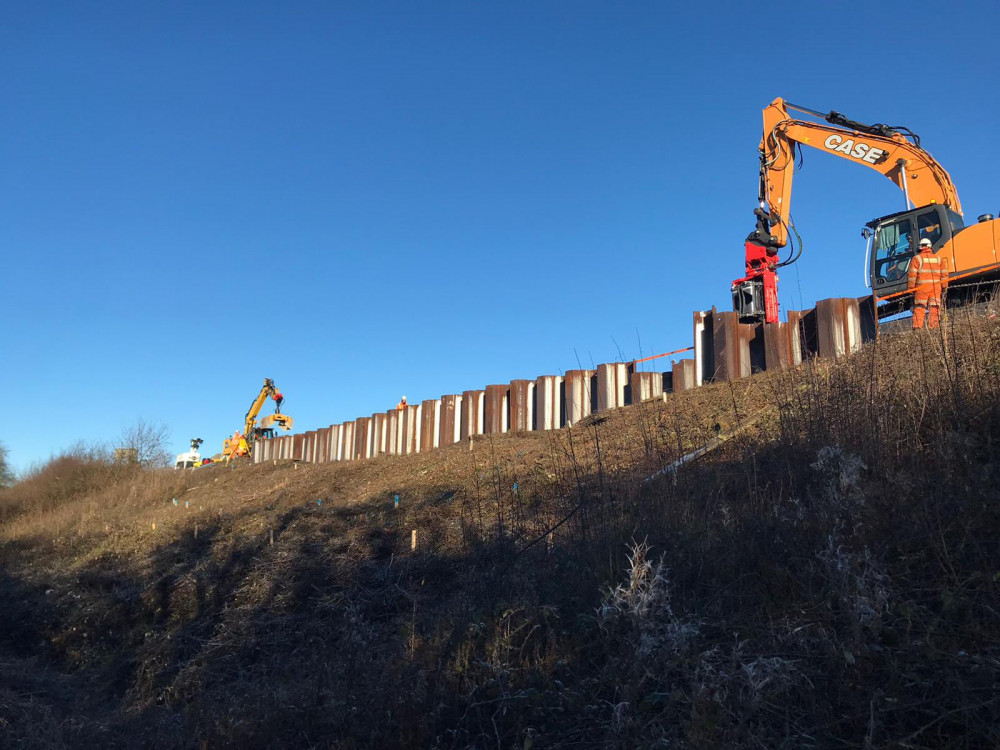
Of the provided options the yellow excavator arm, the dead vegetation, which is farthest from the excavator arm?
the dead vegetation

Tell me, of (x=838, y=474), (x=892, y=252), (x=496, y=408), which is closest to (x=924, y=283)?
(x=892, y=252)

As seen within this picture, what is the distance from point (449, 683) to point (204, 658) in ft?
10.6

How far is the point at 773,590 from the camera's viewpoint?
4.41 m

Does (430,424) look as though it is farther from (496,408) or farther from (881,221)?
(881,221)

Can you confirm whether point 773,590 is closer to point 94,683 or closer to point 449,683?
point 449,683

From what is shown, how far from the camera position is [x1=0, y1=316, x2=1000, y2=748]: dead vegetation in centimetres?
363

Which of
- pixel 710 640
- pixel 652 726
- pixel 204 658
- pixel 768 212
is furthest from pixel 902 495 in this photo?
pixel 768 212

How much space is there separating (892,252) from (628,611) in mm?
14213

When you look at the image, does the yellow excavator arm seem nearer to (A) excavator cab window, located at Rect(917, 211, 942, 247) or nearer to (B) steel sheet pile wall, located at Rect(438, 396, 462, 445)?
(A) excavator cab window, located at Rect(917, 211, 942, 247)

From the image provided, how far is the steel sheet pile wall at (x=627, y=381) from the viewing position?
11.9 metres

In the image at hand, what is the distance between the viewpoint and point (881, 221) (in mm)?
16109

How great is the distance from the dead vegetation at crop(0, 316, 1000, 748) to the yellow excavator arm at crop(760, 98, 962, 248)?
8.67m

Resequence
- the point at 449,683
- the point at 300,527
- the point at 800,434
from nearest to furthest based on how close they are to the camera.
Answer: the point at 449,683 → the point at 800,434 → the point at 300,527

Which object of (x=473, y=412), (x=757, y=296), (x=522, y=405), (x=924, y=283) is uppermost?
(x=757, y=296)
